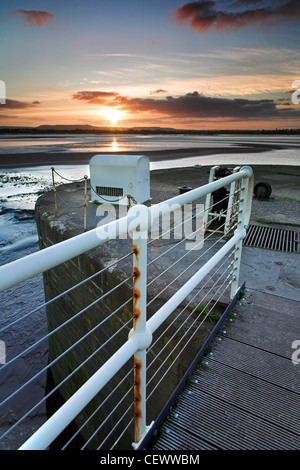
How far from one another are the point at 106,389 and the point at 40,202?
20.1ft

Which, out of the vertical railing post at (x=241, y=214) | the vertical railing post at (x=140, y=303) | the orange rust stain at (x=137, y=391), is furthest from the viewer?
the vertical railing post at (x=241, y=214)

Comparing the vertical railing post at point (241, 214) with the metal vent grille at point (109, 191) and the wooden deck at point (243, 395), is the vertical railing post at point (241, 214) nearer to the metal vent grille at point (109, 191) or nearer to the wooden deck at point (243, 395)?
the wooden deck at point (243, 395)

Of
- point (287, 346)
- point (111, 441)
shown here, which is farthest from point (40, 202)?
point (287, 346)

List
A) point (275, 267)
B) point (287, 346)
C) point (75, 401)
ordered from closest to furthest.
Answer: point (75, 401)
point (287, 346)
point (275, 267)

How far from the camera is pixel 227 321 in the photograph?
9.87 ft

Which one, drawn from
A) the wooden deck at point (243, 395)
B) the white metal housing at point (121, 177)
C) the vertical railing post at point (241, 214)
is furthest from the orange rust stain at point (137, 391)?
the white metal housing at point (121, 177)

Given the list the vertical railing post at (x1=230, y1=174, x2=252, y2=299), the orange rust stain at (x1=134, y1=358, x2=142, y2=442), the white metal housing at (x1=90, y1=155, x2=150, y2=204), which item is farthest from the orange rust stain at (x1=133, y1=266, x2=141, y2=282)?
the white metal housing at (x1=90, y1=155, x2=150, y2=204)

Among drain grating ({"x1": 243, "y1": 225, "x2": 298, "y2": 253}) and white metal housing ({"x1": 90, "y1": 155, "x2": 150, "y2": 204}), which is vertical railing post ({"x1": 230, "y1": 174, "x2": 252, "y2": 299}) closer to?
drain grating ({"x1": 243, "y1": 225, "x2": 298, "y2": 253})

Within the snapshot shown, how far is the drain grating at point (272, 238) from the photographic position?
540 centimetres

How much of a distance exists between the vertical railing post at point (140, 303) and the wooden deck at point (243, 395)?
0.43 meters

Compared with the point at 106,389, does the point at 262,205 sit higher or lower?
higher

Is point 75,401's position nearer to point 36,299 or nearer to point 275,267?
point 275,267

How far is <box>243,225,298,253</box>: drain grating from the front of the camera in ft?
17.7

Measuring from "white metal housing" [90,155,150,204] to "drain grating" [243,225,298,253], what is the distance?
3234 millimetres
